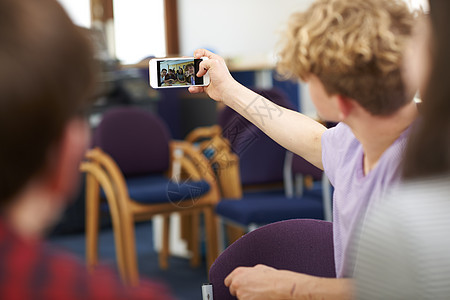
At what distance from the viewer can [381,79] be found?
0.84 meters

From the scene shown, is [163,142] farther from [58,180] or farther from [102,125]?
[58,180]

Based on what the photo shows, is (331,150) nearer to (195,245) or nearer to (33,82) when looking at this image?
(33,82)

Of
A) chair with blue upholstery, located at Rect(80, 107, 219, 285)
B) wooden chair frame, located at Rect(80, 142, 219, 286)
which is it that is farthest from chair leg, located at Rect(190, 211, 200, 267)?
wooden chair frame, located at Rect(80, 142, 219, 286)

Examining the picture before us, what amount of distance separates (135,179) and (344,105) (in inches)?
106

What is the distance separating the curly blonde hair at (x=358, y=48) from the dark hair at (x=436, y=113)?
18 cm

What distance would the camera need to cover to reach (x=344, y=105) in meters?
0.89

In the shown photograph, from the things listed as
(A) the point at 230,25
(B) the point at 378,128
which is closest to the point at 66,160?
(B) the point at 378,128

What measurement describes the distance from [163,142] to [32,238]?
3011 millimetres

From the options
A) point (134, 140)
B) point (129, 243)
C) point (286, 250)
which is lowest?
point (129, 243)

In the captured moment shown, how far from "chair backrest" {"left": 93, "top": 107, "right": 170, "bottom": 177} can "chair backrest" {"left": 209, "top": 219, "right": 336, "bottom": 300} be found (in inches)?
90.2

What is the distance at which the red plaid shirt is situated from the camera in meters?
0.51

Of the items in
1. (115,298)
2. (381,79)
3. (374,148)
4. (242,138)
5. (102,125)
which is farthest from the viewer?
(102,125)

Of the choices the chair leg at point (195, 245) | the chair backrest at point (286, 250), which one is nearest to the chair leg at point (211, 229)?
the chair leg at point (195, 245)

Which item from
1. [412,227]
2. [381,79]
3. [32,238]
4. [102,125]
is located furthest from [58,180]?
[102,125]
